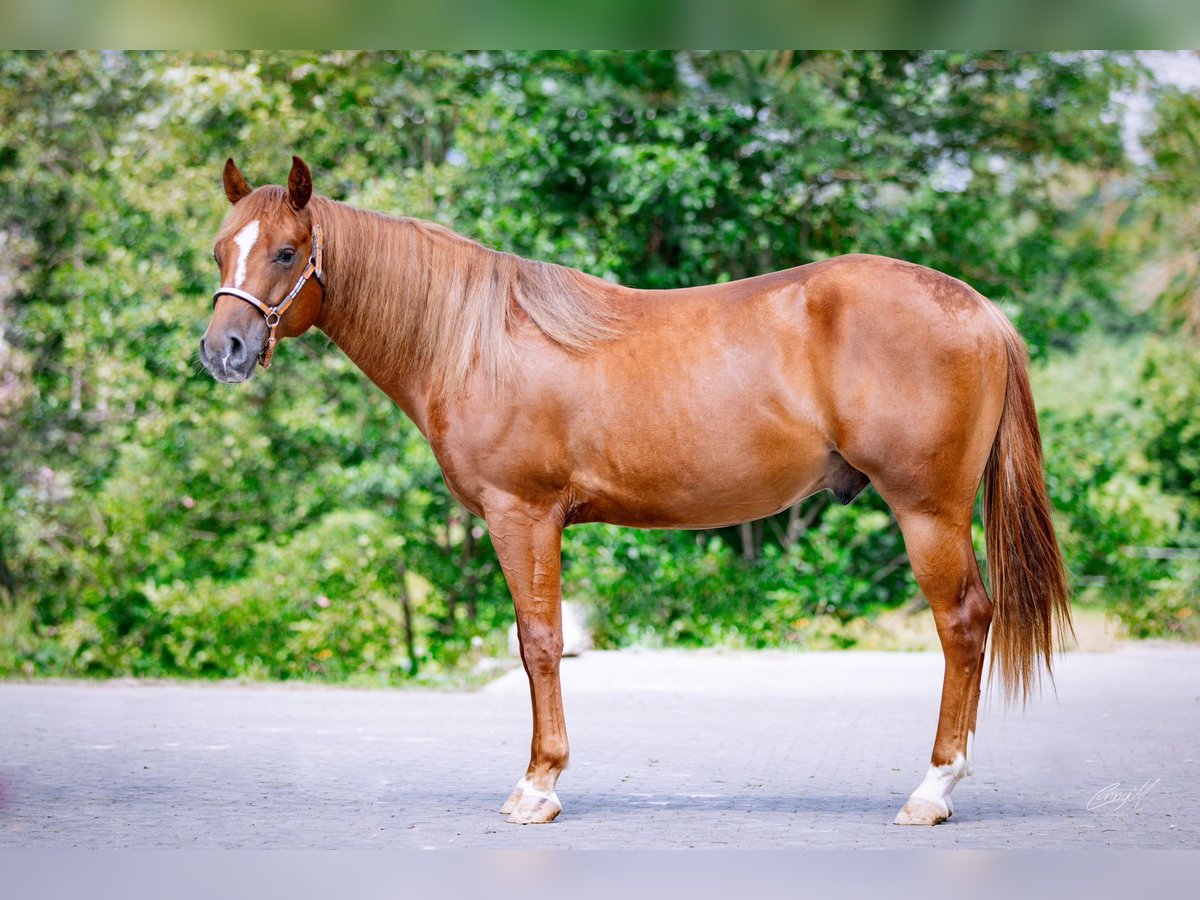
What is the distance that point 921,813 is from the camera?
160 inches

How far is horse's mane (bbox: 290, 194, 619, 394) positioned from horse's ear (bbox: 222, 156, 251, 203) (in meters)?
0.28

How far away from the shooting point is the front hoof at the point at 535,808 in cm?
411

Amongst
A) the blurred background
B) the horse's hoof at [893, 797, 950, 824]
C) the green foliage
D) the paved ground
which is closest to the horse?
the horse's hoof at [893, 797, 950, 824]

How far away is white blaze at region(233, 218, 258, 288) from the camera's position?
4.13 metres

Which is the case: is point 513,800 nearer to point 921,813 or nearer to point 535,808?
point 535,808

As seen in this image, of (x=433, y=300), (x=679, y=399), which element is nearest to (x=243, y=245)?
(x=433, y=300)

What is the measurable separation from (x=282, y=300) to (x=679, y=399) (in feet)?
4.53

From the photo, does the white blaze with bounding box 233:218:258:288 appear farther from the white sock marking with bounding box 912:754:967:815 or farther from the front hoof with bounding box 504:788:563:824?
the white sock marking with bounding box 912:754:967:815

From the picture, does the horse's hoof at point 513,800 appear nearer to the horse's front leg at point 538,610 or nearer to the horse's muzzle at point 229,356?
the horse's front leg at point 538,610

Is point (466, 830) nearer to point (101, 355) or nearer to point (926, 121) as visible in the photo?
point (101, 355)

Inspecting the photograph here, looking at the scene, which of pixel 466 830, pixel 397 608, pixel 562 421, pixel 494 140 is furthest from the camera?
pixel 397 608

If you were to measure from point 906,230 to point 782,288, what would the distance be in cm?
577
